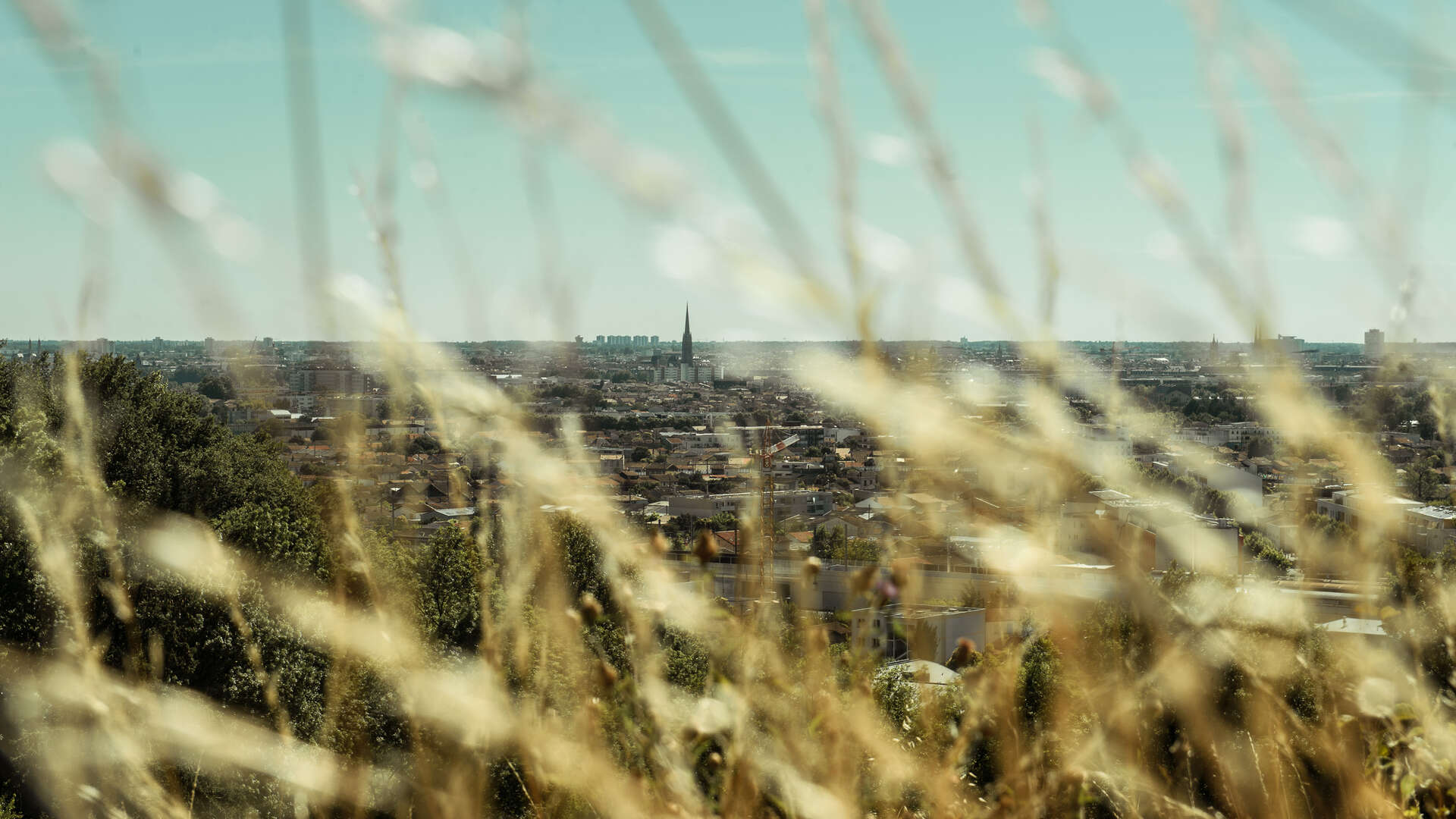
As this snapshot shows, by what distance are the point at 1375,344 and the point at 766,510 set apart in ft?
1.67

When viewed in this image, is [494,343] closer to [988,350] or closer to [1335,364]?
[988,350]

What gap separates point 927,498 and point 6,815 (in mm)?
5214

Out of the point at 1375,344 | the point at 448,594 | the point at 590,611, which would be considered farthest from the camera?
the point at 448,594

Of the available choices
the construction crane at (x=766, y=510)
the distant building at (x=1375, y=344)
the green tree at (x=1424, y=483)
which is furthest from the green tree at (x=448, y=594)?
the distant building at (x=1375, y=344)

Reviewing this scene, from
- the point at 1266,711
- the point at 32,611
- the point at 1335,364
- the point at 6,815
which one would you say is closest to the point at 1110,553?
the point at 1266,711

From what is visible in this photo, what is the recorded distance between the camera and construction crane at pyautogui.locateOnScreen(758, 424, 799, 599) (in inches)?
27.9

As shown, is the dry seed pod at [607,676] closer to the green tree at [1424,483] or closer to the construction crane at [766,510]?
the construction crane at [766,510]

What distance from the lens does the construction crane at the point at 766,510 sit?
708mm

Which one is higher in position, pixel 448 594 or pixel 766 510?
pixel 766 510

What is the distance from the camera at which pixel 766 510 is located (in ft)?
3.34

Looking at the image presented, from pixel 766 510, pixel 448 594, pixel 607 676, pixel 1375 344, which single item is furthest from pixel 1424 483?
pixel 448 594

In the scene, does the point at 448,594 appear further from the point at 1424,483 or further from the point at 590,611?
the point at 590,611

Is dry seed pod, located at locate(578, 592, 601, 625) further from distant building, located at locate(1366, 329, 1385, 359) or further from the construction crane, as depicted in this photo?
distant building, located at locate(1366, 329, 1385, 359)

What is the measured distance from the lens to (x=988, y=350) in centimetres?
86
